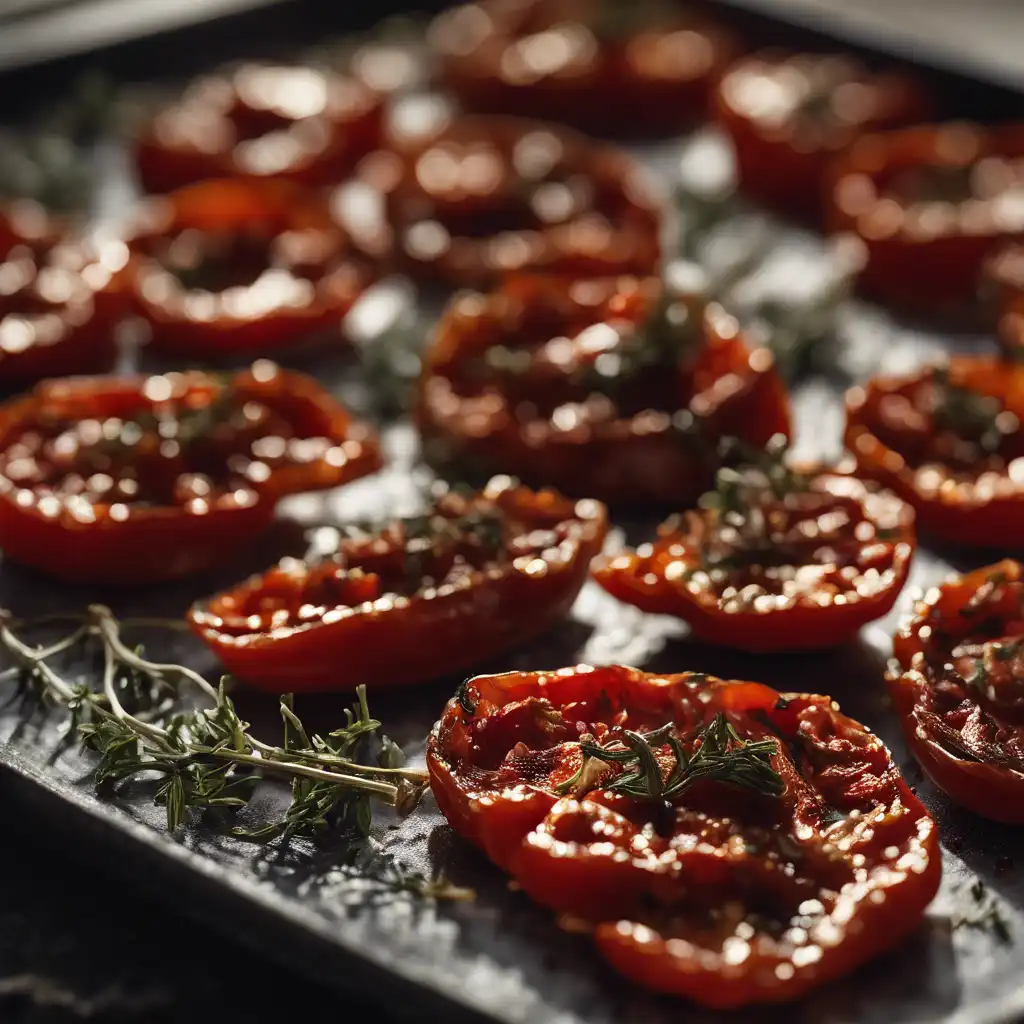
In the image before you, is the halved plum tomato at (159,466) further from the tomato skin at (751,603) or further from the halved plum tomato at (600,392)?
the tomato skin at (751,603)

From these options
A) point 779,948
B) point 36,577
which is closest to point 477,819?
point 779,948

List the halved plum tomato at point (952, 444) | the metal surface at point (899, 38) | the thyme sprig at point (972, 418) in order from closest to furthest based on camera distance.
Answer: the halved plum tomato at point (952, 444) → the thyme sprig at point (972, 418) → the metal surface at point (899, 38)

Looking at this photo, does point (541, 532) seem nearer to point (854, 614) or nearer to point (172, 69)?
point (854, 614)

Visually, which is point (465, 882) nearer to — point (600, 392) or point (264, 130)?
point (600, 392)

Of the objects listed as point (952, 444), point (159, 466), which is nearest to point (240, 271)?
point (159, 466)

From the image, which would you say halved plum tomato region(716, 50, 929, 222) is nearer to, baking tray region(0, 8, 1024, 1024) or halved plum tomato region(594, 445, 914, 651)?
baking tray region(0, 8, 1024, 1024)

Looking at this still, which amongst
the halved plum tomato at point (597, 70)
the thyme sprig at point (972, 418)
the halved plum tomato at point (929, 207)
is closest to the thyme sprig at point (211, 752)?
the thyme sprig at point (972, 418)

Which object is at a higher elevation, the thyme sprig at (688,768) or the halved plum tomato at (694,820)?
the thyme sprig at (688,768)
